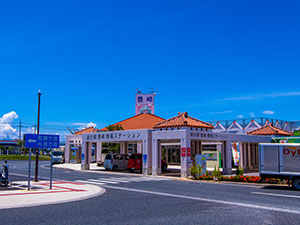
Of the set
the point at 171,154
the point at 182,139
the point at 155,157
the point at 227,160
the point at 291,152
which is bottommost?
the point at 227,160

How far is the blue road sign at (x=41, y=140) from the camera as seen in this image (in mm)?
15141

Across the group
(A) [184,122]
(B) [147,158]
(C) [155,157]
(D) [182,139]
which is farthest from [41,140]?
(A) [184,122]

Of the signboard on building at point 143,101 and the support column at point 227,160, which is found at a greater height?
the signboard on building at point 143,101

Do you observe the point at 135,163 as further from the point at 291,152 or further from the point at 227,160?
the point at 291,152

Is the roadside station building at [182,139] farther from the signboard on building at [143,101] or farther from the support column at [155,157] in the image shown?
the signboard on building at [143,101]

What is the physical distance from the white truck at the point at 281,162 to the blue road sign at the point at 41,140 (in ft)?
38.2

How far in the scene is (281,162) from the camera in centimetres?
1767

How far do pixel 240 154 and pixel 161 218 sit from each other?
89.4ft

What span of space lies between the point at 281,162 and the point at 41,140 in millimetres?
13110

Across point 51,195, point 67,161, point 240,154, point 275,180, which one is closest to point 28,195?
point 51,195

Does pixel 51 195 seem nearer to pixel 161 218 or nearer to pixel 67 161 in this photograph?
pixel 161 218

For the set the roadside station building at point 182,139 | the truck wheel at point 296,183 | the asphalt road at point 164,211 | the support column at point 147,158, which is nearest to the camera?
the asphalt road at point 164,211

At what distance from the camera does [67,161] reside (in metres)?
52.2

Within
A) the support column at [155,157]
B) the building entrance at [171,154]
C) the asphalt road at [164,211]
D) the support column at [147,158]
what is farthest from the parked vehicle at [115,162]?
the asphalt road at [164,211]
